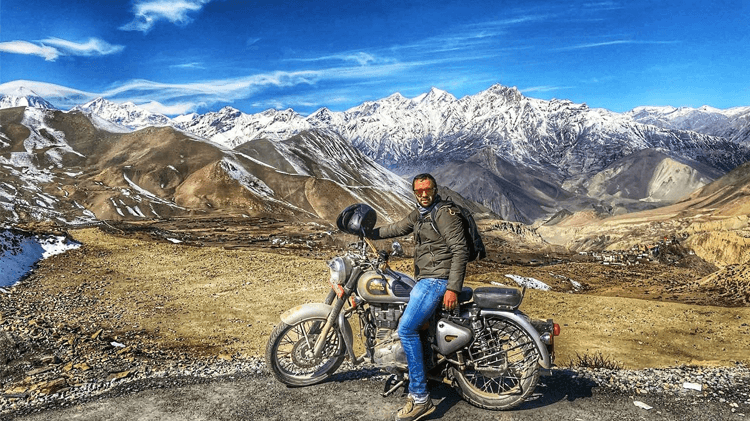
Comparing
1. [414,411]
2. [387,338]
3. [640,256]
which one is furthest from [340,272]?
[640,256]

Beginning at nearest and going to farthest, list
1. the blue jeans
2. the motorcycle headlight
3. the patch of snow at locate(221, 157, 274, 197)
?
the blue jeans < the motorcycle headlight < the patch of snow at locate(221, 157, 274, 197)

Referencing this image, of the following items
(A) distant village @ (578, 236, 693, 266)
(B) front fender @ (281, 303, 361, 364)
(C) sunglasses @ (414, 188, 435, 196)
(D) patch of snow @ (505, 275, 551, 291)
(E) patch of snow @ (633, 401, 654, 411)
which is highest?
(C) sunglasses @ (414, 188, 435, 196)

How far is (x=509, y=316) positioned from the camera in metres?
5.85

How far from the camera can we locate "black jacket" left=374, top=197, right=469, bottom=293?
17.6 ft

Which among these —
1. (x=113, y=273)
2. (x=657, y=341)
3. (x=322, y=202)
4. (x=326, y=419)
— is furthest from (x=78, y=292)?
(x=322, y=202)

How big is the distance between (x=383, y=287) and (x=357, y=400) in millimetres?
1508

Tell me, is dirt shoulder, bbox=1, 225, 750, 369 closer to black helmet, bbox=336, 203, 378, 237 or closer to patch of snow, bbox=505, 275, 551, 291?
patch of snow, bbox=505, 275, 551, 291

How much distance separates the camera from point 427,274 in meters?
5.62

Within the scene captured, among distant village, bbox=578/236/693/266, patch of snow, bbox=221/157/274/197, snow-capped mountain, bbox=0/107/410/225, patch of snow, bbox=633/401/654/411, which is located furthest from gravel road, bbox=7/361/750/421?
patch of snow, bbox=221/157/274/197

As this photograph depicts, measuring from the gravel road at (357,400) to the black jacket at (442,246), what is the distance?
172cm

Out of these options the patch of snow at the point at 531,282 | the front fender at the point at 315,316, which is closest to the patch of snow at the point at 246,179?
the patch of snow at the point at 531,282

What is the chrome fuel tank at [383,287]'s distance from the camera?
587 cm

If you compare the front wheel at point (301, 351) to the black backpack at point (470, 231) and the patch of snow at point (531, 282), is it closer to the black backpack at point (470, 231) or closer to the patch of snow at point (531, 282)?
the black backpack at point (470, 231)

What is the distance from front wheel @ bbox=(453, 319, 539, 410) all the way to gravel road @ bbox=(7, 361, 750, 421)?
153 mm
